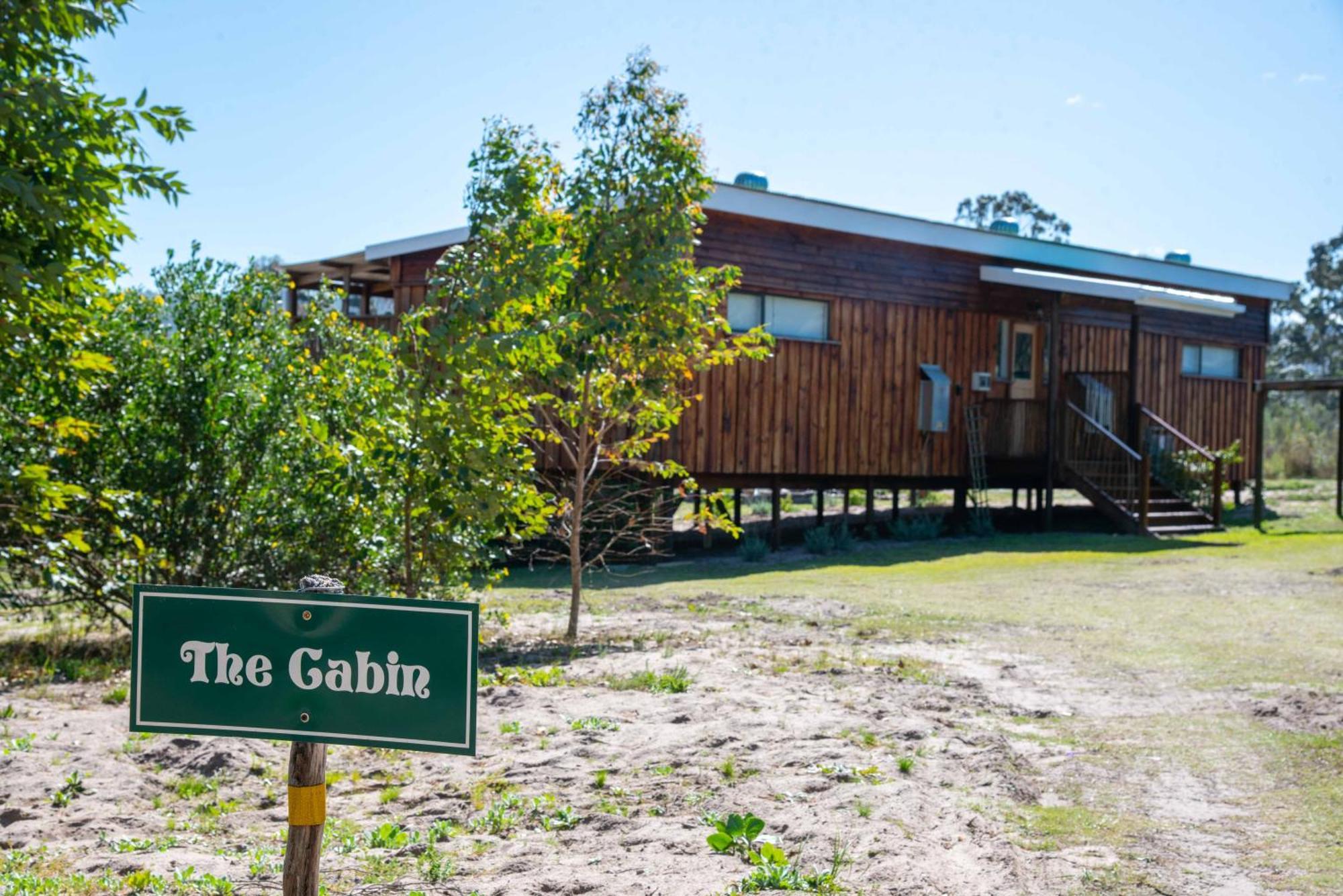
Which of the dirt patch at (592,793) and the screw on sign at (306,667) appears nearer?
the screw on sign at (306,667)

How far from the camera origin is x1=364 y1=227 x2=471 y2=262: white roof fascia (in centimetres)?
1675

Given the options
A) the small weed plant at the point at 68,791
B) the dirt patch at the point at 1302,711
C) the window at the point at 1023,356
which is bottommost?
the small weed plant at the point at 68,791

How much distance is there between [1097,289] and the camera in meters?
20.4

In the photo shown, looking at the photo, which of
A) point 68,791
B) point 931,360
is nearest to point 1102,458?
point 931,360

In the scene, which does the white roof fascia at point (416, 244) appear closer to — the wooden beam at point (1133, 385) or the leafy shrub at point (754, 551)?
the leafy shrub at point (754, 551)

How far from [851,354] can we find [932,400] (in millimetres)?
1777

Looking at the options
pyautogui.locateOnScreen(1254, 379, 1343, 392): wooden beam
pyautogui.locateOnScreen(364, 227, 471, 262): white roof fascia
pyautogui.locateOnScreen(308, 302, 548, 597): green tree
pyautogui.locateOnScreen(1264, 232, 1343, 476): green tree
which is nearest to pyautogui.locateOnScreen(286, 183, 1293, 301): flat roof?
pyautogui.locateOnScreen(364, 227, 471, 262): white roof fascia

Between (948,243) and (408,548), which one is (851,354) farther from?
(408,548)

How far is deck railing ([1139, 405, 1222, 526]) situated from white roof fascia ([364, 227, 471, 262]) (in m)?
11.5

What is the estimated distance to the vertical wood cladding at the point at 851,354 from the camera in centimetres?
1759

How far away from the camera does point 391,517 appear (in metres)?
8.57

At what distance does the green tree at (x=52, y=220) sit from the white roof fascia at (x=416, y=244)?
29.5 ft

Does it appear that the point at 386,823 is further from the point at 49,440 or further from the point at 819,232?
the point at 819,232

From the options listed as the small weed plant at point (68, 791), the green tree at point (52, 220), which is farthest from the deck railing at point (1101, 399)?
the small weed plant at point (68, 791)
